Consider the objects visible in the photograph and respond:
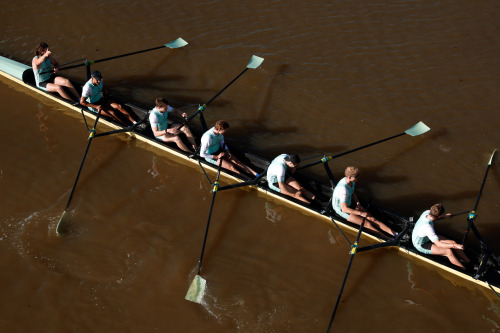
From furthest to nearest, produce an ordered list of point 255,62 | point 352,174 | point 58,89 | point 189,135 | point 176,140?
point 255,62 < point 58,89 < point 189,135 < point 176,140 < point 352,174

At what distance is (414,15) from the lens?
43.8ft

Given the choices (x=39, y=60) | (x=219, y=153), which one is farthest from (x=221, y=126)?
(x=39, y=60)

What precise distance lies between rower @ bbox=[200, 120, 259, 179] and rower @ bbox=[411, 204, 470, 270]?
3.13 metres

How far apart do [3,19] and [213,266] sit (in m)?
10.2

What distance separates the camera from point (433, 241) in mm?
7945

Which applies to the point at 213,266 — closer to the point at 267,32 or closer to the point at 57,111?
the point at 57,111

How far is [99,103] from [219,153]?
→ 10.2 ft

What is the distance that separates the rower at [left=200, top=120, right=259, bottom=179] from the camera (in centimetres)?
950

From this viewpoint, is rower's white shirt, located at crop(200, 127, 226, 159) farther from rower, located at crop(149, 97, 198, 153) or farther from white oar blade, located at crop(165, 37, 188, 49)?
white oar blade, located at crop(165, 37, 188, 49)

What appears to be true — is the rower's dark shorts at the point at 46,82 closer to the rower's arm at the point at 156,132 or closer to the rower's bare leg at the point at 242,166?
the rower's arm at the point at 156,132

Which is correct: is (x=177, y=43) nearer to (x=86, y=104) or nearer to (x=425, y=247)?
(x=86, y=104)

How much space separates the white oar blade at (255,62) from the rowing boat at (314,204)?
2686mm

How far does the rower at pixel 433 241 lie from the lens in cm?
791

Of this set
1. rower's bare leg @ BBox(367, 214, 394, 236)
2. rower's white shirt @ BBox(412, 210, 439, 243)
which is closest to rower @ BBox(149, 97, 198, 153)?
rower's bare leg @ BBox(367, 214, 394, 236)
